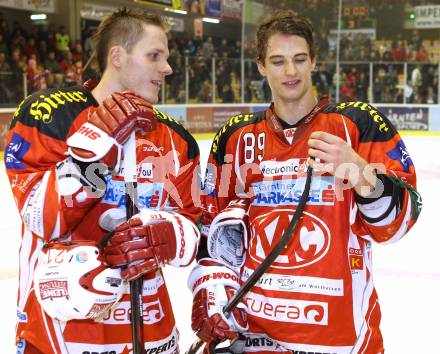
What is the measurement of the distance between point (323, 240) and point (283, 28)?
1.99 ft

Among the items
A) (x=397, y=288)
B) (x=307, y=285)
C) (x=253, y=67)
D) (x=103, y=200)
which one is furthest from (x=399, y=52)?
(x=103, y=200)

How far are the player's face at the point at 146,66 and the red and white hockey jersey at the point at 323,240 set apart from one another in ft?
1.24

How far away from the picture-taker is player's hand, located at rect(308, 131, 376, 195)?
1.44 meters

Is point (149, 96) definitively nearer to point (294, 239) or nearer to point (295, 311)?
point (294, 239)

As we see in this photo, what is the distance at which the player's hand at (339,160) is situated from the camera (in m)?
1.44

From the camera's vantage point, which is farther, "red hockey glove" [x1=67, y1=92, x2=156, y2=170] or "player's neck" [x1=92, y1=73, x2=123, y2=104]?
"player's neck" [x1=92, y1=73, x2=123, y2=104]

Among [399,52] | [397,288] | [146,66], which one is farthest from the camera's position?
[399,52]

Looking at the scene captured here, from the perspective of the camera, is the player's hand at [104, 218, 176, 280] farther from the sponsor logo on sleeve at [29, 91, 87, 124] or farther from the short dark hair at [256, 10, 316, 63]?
the short dark hair at [256, 10, 316, 63]

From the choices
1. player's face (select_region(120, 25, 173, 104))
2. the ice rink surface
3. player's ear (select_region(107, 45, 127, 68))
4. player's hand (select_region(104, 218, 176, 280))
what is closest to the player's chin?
player's face (select_region(120, 25, 173, 104))

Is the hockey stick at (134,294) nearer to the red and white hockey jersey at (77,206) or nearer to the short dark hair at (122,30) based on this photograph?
the red and white hockey jersey at (77,206)

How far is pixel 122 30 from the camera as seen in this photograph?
1815 mm

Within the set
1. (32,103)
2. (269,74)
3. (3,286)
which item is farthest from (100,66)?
(3,286)

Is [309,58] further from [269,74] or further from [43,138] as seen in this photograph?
[43,138]

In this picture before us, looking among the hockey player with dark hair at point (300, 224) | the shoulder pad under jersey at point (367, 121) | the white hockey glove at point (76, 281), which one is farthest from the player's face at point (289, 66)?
the white hockey glove at point (76, 281)
